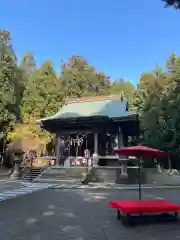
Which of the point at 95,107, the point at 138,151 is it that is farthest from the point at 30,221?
the point at 95,107

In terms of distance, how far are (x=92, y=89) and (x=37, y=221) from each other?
47368 mm

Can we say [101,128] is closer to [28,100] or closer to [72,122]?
[72,122]

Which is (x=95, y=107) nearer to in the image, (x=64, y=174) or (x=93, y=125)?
(x=93, y=125)

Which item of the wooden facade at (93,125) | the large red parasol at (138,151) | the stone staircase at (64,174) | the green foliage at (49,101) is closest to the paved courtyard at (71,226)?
the large red parasol at (138,151)

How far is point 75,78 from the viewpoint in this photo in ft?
156

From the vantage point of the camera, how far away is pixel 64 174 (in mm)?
18078

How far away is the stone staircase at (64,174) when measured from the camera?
17.3 meters

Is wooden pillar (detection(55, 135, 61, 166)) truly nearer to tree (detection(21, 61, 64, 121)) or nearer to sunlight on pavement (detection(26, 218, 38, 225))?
tree (detection(21, 61, 64, 121))

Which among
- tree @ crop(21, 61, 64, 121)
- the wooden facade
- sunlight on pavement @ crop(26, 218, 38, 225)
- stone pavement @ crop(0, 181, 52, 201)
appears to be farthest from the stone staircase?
tree @ crop(21, 61, 64, 121)

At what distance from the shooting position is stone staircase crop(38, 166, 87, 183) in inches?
680

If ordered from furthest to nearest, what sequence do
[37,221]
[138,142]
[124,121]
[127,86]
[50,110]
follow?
[127,86] → [50,110] → [138,142] → [124,121] → [37,221]

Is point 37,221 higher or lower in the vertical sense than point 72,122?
lower

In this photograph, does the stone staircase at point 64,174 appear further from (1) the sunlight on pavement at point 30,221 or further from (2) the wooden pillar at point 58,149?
(1) the sunlight on pavement at point 30,221

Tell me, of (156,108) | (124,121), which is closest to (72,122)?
(124,121)
